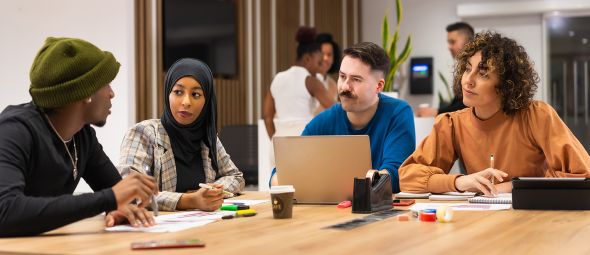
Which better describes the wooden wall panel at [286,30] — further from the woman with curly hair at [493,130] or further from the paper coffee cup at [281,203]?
the paper coffee cup at [281,203]

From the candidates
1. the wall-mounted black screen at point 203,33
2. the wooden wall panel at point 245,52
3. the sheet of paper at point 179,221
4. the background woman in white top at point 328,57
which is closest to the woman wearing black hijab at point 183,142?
the sheet of paper at point 179,221

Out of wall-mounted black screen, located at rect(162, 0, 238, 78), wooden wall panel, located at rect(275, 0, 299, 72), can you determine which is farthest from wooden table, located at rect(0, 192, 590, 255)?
wooden wall panel, located at rect(275, 0, 299, 72)

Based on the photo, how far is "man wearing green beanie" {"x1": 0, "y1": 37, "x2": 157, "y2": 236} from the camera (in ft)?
5.94

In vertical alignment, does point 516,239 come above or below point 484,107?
below

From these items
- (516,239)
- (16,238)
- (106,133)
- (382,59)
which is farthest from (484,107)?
(106,133)

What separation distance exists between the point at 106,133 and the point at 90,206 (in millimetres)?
3378

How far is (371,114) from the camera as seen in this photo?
3.20m

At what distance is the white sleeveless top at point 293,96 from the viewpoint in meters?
5.29

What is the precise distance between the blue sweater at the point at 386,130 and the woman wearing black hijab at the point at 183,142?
1.54 ft

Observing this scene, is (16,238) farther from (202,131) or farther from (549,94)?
(549,94)

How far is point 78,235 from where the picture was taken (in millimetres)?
1851

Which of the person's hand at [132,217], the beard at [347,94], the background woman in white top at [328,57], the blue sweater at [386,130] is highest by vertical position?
the background woman in white top at [328,57]

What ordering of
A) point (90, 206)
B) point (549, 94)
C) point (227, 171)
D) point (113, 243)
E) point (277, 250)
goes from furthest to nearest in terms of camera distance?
point (549, 94)
point (227, 171)
point (90, 206)
point (113, 243)
point (277, 250)

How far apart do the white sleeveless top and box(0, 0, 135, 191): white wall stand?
1072mm
